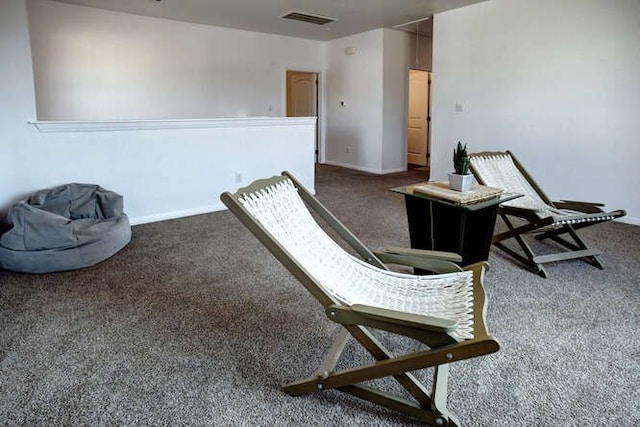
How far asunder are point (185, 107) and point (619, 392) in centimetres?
670

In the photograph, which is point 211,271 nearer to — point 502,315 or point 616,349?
point 502,315

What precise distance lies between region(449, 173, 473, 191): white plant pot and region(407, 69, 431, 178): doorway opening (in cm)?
546

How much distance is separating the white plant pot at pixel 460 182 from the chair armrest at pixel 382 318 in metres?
1.64

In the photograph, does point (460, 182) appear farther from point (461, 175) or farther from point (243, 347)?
point (243, 347)

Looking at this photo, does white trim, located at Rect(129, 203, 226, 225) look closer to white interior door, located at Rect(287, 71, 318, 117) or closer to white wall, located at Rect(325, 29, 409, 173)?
white wall, located at Rect(325, 29, 409, 173)

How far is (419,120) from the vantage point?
341 inches

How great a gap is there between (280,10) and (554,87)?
3604mm

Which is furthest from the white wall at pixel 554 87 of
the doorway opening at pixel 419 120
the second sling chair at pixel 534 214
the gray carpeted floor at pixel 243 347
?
the doorway opening at pixel 419 120

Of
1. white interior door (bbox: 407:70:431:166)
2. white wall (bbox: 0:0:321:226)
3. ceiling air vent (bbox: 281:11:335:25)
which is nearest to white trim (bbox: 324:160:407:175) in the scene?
white interior door (bbox: 407:70:431:166)

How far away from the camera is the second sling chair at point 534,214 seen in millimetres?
3084

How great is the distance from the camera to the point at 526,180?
3832 mm

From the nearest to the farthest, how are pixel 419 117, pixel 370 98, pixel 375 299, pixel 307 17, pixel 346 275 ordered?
pixel 375 299, pixel 346 275, pixel 307 17, pixel 370 98, pixel 419 117

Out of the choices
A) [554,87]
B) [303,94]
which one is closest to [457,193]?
[554,87]

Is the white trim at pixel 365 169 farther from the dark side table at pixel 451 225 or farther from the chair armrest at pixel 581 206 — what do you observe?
the dark side table at pixel 451 225
